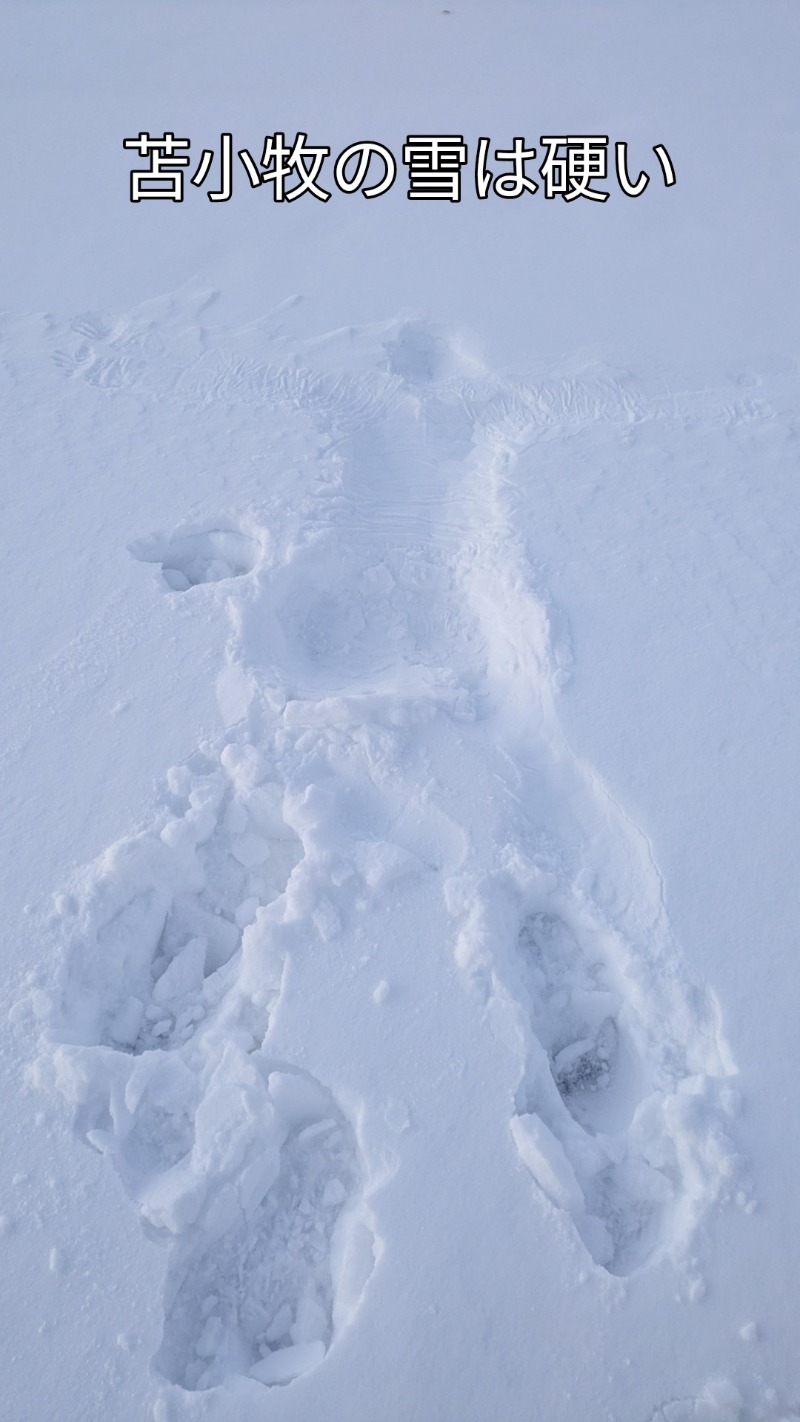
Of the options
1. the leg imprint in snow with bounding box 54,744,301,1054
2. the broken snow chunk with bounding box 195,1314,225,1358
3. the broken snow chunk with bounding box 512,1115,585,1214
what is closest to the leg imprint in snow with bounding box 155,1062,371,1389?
the broken snow chunk with bounding box 195,1314,225,1358

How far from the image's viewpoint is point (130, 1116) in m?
1.85

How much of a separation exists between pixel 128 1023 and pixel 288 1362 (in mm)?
706

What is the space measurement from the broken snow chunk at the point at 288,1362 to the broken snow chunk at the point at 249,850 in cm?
95

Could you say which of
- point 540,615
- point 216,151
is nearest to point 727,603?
point 540,615

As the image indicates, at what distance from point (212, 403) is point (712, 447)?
171 cm

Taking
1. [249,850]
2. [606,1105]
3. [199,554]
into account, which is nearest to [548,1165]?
[606,1105]

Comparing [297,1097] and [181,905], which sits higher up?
[181,905]

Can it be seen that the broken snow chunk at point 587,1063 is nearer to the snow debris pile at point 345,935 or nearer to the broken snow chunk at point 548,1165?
the snow debris pile at point 345,935

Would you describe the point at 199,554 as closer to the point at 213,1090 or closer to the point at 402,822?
the point at 402,822

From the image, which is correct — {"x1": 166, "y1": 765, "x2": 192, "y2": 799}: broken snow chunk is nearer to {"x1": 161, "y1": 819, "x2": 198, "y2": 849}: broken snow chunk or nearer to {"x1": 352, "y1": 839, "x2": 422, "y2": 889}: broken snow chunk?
{"x1": 161, "y1": 819, "x2": 198, "y2": 849}: broken snow chunk

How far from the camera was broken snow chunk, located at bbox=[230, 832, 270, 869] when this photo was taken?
221 centimetres

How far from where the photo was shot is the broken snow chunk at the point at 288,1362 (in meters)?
1.62

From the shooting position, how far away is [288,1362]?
1.64 metres

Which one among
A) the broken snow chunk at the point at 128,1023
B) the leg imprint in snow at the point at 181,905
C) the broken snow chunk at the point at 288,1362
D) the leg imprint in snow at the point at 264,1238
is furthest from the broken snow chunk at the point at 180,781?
the broken snow chunk at the point at 288,1362
